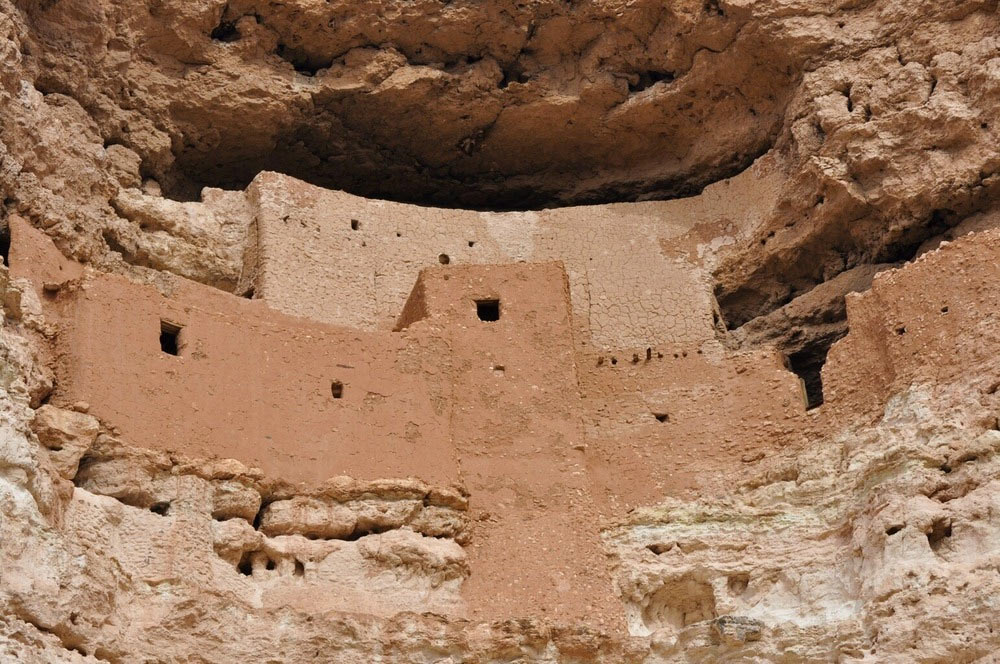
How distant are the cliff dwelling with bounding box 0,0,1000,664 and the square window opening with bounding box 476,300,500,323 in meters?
0.10

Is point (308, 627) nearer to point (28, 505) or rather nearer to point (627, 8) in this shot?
point (28, 505)

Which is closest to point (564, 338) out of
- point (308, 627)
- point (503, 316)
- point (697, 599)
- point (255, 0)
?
point (503, 316)

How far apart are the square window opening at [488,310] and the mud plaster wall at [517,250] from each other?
1.20 m

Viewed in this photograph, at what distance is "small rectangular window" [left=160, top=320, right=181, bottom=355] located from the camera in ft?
54.3

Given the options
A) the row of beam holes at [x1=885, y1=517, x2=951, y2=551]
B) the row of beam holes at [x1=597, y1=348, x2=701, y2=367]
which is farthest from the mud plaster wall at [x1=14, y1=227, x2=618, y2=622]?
the row of beam holes at [x1=885, y1=517, x2=951, y2=551]

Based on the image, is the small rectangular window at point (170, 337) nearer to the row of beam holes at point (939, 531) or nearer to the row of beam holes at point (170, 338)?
the row of beam holes at point (170, 338)

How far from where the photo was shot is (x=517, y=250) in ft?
66.5

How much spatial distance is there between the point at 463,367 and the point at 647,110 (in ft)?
16.6

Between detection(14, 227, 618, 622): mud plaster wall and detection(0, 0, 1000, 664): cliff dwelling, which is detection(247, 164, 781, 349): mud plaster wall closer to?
detection(0, 0, 1000, 664): cliff dwelling

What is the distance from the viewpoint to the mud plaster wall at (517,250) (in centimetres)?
1902

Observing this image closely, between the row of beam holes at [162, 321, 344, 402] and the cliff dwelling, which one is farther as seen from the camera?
the row of beam holes at [162, 321, 344, 402]

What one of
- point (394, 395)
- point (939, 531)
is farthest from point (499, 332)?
point (939, 531)

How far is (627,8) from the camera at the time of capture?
2080cm

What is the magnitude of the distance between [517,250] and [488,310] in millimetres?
2096
